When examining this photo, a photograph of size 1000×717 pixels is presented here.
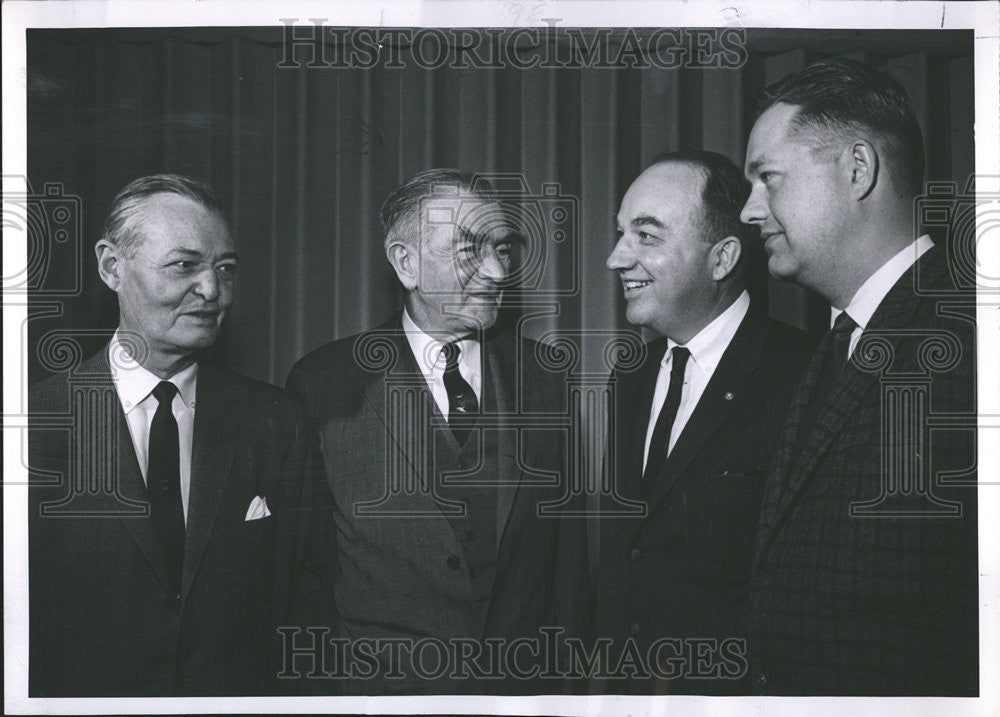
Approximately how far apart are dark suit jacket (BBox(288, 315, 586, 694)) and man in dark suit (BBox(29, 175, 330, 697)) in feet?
0.24

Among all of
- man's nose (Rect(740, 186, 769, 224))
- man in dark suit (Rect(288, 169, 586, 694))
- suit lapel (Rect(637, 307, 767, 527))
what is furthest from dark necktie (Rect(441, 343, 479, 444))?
man's nose (Rect(740, 186, 769, 224))

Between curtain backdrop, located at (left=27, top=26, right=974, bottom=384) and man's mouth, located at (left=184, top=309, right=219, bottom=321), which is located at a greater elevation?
curtain backdrop, located at (left=27, top=26, right=974, bottom=384)

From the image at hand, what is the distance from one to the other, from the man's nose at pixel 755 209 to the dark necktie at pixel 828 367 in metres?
0.26

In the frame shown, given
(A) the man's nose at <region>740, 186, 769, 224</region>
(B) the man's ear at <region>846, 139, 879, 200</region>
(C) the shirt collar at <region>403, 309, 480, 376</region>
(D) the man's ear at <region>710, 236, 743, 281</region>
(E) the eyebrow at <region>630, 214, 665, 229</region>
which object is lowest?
(C) the shirt collar at <region>403, 309, 480, 376</region>

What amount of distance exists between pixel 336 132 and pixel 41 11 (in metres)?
0.67

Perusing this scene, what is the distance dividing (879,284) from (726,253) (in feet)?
1.03

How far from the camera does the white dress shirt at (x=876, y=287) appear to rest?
184 cm

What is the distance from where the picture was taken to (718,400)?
1839 millimetres

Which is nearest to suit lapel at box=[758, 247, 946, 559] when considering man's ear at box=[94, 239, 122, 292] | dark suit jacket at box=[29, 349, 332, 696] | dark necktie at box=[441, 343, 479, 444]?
dark necktie at box=[441, 343, 479, 444]

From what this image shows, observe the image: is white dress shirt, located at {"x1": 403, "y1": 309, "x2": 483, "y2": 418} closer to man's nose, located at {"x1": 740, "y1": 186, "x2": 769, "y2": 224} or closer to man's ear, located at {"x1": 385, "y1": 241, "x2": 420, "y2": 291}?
man's ear, located at {"x1": 385, "y1": 241, "x2": 420, "y2": 291}

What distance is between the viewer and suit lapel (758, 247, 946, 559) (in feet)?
5.92

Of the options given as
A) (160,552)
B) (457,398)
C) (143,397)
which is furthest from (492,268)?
(160,552)

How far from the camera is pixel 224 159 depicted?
1.89 metres

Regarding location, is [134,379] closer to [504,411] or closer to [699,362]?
[504,411]
